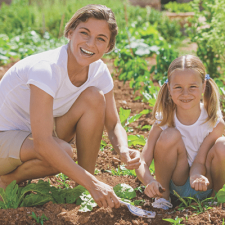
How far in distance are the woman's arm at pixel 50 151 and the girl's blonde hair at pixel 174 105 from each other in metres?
0.61

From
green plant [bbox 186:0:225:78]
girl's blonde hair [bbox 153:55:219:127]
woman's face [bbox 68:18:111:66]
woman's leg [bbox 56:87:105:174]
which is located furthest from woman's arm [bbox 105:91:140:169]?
green plant [bbox 186:0:225:78]

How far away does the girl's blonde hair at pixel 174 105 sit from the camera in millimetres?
2064

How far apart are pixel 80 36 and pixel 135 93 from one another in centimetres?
213

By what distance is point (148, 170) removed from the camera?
1981 mm

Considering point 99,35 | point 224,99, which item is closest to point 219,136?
point 99,35

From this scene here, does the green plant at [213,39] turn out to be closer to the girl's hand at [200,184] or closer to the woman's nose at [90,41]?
the woman's nose at [90,41]

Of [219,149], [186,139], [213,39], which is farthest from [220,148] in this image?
[213,39]

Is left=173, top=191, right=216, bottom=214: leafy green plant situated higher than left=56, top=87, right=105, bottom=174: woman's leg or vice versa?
left=56, top=87, right=105, bottom=174: woman's leg

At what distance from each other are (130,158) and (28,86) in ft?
2.31

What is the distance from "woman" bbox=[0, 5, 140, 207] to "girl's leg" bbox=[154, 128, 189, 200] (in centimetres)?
17

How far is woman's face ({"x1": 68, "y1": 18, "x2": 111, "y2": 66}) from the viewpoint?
195 centimetres

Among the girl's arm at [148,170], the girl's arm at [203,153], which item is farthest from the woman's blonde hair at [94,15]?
the girl's arm at [203,153]

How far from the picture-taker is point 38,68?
1.86 meters

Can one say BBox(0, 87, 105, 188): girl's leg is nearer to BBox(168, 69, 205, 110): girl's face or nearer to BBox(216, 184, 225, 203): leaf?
BBox(168, 69, 205, 110): girl's face
